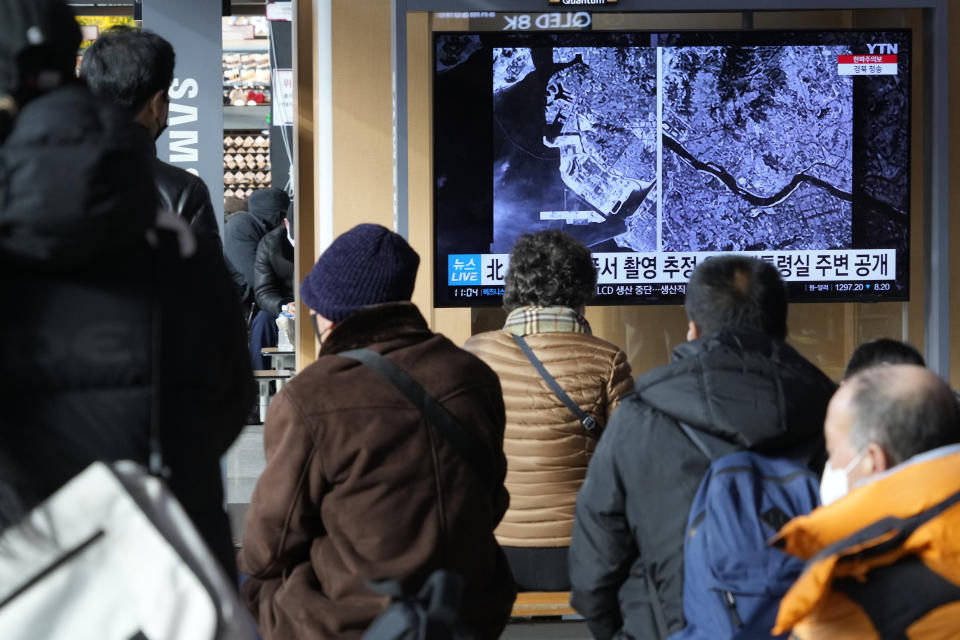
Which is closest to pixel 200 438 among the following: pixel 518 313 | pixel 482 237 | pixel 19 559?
pixel 19 559

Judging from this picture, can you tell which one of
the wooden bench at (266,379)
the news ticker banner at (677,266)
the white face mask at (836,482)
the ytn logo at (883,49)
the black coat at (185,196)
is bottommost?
the wooden bench at (266,379)

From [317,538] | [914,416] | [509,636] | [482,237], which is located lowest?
[509,636]

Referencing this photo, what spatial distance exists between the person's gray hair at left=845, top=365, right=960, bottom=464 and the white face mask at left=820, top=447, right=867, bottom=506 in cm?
3

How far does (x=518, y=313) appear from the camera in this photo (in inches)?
152

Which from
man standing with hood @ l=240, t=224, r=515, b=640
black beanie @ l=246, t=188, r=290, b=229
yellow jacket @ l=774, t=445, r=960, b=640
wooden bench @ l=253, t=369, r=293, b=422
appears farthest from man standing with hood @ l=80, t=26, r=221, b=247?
black beanie @ l=246, t=188, r=290, b=229

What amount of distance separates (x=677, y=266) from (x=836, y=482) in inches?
138

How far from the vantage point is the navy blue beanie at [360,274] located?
9.12 ft

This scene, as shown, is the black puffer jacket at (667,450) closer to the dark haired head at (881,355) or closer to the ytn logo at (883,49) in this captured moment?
the dark haired head at (881,355)

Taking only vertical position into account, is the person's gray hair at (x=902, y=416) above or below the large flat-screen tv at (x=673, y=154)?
below

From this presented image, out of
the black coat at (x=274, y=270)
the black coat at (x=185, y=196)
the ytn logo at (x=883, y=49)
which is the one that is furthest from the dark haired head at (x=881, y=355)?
the black coat at (x=274, y=270)

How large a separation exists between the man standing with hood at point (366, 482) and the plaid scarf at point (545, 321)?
3.46 ft

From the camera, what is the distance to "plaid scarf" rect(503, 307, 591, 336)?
3.81 meters

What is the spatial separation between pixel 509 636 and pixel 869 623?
125 inches

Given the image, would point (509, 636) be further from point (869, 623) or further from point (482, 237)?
point (869, 623)
